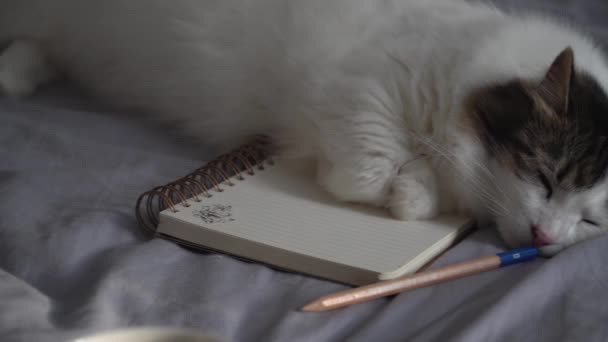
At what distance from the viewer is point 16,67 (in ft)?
6.52

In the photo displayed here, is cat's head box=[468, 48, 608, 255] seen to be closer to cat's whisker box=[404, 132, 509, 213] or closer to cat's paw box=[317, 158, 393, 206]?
cat's whisker box=[404, 132, 509, 213]

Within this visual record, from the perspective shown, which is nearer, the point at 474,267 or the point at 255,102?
the point at 474,267

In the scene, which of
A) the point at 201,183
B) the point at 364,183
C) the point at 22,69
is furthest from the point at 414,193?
the point at 22,69

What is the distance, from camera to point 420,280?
1092 millimetres

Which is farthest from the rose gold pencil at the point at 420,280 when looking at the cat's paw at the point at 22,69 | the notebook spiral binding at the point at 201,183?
the cat's paw at the point at 22,69

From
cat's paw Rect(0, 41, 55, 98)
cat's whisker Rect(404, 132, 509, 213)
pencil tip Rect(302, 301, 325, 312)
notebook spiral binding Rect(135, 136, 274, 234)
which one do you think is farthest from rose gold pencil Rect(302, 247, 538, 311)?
cat's paw Rect(0, 41, 55, 98)

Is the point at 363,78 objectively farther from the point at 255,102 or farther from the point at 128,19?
the point at 128,19

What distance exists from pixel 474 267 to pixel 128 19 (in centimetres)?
131

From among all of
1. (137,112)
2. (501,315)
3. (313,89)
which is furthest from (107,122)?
(501,315)

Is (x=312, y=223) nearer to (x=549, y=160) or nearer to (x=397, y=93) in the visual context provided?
(x=397, y=93)

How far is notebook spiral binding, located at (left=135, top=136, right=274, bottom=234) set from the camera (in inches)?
51.5

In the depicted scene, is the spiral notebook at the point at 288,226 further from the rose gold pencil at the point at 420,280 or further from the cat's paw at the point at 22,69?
the cat's paw at the point at 22,69

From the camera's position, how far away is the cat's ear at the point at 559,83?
1.20 meters

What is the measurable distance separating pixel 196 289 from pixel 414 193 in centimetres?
54
